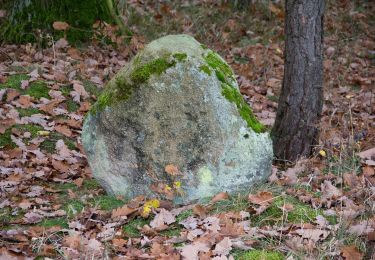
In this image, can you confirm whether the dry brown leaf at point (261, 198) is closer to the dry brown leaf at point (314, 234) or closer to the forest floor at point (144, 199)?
the forest floor at point (144, 199)

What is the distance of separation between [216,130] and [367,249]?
5.33ft

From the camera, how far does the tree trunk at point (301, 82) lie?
578cm

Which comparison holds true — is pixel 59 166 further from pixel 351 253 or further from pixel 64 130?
pixel 351 253

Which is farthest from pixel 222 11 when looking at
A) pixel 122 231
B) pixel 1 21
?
pixel 122 231

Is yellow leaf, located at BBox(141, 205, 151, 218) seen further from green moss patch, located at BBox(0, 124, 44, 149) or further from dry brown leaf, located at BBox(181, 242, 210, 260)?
green moss patch, located at BBox(0, 124, 44, 149)

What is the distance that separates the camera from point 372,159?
231 inches

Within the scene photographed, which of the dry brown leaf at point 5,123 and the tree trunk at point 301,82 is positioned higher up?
the tree trunk at point 301,82

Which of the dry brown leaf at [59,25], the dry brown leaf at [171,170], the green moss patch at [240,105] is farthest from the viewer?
the dry brown leaf at [59,25]

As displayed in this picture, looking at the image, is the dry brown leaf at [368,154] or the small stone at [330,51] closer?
the dry brown leaf at [368,154]

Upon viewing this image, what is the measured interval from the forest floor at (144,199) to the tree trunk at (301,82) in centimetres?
19

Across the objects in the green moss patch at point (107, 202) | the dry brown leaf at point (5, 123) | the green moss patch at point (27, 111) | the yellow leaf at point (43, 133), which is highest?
the green moss patch at point (27, 111)

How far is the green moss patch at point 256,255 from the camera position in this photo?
3.94 m

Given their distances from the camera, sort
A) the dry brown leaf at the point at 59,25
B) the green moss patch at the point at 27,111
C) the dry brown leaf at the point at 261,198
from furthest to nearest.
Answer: the dry brown leaf at the point at 59,25 → the green moss patch at the point at 27,111 → the dry brown leaf at the point at 261,198

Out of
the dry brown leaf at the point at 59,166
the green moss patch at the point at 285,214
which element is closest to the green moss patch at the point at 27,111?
the dry brown leaf at the point at 59,166
